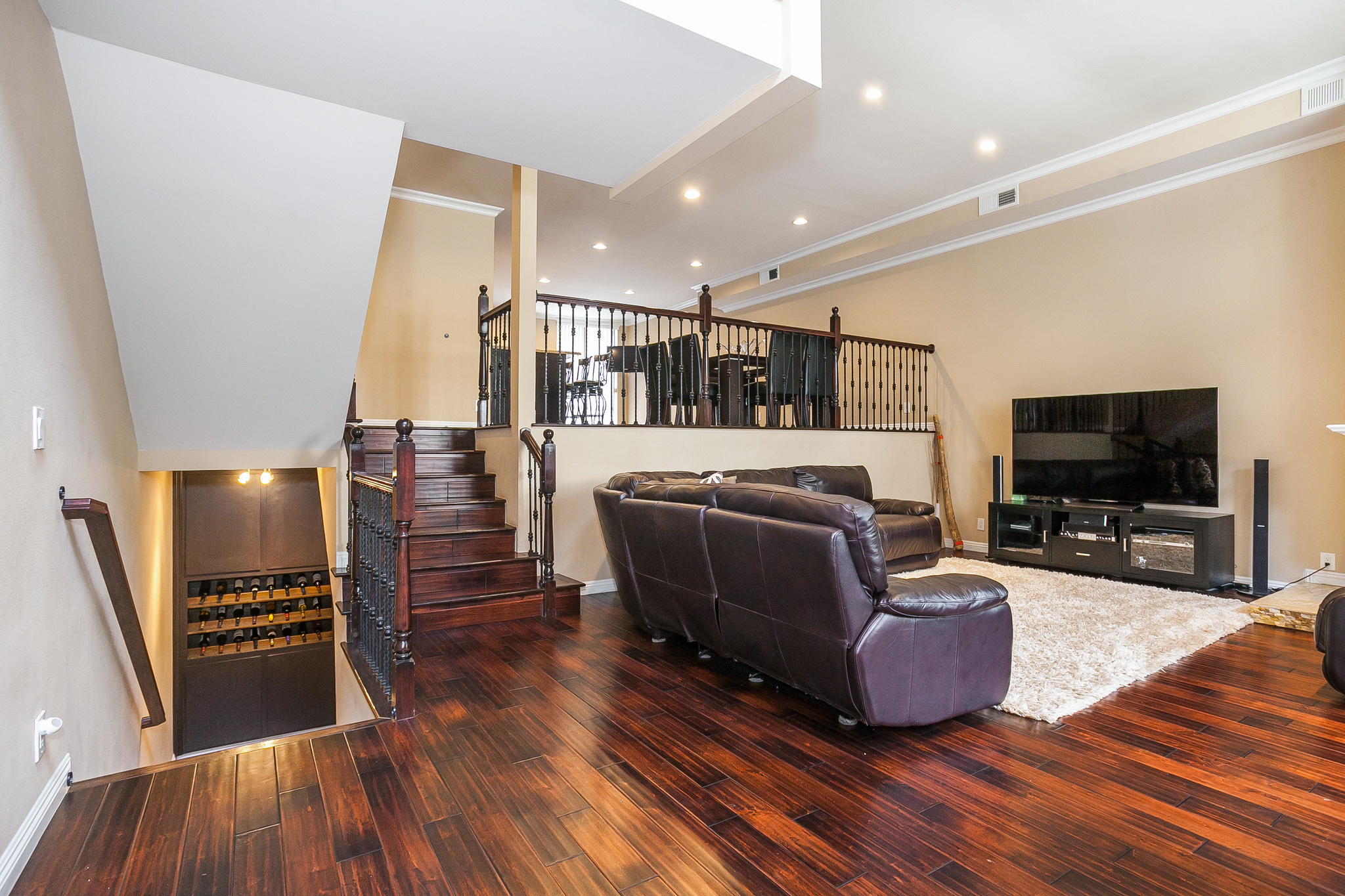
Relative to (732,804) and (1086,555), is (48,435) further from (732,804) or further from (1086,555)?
(1086,555)

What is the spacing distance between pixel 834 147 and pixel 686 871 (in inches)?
213

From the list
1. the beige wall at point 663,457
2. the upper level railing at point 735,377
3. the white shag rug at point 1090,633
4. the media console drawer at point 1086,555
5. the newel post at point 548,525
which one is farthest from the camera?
the upper level railing at point 735,377

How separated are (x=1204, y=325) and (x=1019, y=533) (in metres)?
2.18

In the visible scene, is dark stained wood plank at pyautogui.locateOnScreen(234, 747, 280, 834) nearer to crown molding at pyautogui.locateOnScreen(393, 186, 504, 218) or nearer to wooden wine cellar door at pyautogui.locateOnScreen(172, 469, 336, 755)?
wooden wine cellar door at pyautogui.locateOnScreen(172, 469, 336, 755)

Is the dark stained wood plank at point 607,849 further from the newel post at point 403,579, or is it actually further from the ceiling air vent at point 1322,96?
the ceiling air vent at point 1322,96

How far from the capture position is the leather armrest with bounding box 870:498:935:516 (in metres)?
5.93

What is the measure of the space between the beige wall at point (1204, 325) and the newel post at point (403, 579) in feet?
19.3

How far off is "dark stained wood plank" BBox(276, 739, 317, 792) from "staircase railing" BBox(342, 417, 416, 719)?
1.24 feet

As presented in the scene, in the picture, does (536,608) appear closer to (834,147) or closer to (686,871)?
(686,871)

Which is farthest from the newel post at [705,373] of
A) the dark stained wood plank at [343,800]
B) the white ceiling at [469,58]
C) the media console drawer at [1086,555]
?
the dark stained wood plank at [343,800]

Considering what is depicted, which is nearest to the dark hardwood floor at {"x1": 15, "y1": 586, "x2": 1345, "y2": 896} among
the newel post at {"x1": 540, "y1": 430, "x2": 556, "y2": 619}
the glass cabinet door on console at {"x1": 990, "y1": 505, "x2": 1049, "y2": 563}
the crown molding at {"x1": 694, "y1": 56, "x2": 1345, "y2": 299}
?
the newel post at {"x1": 540, "y1": 430, "x2": 556, "y2": 619}

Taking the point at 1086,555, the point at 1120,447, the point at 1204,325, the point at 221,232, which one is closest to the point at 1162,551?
the point at 1086,555

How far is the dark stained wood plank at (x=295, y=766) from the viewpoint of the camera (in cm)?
223

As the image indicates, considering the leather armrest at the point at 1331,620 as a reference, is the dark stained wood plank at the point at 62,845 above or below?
below
